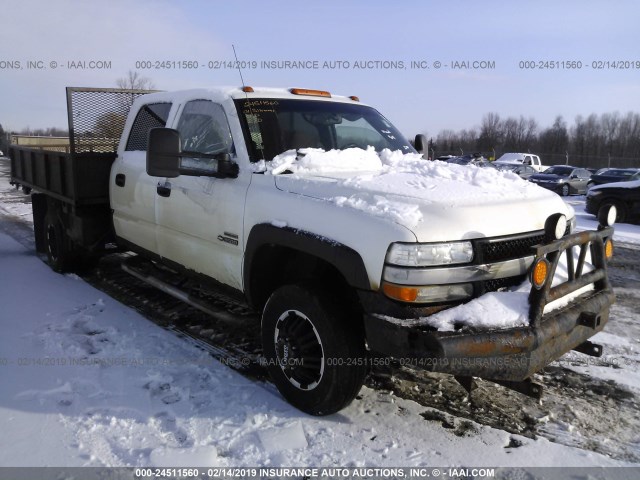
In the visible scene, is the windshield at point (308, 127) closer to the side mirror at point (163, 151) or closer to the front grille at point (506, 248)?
the side mirror at point (163, 151)

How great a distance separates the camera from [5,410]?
327 cm

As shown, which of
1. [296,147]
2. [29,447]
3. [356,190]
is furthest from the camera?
[296,147]

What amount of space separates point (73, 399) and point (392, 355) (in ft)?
7.14

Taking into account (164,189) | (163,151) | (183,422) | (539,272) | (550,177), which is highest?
(163,151)

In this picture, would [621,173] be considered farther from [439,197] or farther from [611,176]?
[439,197]

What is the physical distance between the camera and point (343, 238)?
290cm

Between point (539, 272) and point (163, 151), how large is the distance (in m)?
2.49

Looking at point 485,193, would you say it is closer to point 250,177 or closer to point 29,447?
point 250,177

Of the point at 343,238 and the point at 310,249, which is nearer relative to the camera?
the point at 343,238

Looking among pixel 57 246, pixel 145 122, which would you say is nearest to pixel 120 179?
pixel 145 122

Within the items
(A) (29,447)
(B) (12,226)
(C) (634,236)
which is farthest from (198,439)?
(C) (634,236)

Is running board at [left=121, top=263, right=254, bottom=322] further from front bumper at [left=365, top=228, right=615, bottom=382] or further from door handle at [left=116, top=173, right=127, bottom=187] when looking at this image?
front bumper at [left=365, top=228, right=615, bottom=382]

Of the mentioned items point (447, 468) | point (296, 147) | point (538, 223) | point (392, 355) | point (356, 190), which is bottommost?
point (447, 468)

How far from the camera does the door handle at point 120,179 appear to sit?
17.3 feet
